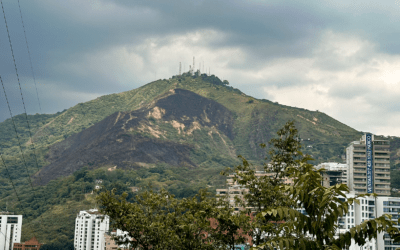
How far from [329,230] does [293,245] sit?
76 cm

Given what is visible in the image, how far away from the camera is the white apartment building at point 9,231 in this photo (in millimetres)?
120875

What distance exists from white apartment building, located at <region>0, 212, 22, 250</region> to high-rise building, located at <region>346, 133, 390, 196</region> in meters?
92.8

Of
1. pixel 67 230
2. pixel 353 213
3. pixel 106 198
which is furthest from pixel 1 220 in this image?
pixel 106 198

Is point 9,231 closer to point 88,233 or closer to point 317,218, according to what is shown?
point 88,233

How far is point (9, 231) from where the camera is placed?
12369 centimetres

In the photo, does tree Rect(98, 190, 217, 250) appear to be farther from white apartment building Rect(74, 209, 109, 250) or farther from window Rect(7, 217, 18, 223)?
window Rect(7, 217, 18, 223)

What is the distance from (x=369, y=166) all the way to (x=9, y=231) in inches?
3945

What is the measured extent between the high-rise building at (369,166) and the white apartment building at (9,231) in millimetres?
92790

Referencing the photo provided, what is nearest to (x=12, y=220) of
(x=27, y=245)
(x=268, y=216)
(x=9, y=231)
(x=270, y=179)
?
(x=9, y=231)

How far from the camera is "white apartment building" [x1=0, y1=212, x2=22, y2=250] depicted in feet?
397

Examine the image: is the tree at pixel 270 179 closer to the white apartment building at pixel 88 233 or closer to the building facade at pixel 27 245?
the white apartment building at pixel 88 233

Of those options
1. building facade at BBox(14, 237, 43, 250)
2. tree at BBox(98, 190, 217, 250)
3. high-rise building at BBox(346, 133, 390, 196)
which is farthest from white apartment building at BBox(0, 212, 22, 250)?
tree at BBox(98, 190, 217, 250)

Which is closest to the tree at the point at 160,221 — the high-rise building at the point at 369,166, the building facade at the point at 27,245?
the building facade at the point at 27,245

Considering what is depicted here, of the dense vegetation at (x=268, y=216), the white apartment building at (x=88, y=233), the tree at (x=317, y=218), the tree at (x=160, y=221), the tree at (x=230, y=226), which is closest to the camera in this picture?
the tree at (x=317, y=218)
